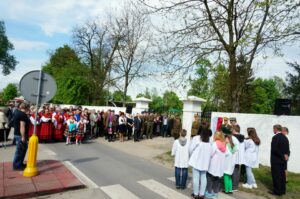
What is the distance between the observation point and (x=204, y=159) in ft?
24.3

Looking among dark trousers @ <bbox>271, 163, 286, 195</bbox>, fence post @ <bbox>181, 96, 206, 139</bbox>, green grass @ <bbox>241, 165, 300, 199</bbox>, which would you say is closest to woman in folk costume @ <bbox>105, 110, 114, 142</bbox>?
fence post @ <bbox>181, 96, 206, 139</bbox>

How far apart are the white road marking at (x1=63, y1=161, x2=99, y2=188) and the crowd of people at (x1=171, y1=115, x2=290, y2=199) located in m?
2.23

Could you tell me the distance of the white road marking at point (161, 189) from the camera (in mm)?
7429

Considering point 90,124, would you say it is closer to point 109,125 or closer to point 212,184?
point 109,125

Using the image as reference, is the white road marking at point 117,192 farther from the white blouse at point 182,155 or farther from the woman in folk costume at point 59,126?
the woman in folk costume at point 59,126

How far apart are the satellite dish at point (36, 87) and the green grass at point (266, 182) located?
17.4 feet

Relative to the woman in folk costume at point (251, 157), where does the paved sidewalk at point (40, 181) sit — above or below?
below

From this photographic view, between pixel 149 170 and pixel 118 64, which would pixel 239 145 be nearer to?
pixel 149 170

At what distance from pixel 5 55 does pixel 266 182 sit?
72.2m

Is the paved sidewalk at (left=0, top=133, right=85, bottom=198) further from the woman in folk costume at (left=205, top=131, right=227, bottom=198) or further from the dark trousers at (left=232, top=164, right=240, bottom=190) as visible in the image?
the dark trousers at (left=232, top=164, right=240, bottom=190)

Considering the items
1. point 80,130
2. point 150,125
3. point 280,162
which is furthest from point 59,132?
point 280,162

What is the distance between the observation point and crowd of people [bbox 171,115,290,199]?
7453 mm

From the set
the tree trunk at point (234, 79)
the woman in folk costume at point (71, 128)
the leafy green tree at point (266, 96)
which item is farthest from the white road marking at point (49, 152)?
the leafy green tree at point (266, 96)

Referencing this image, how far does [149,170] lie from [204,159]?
3.26 meters
